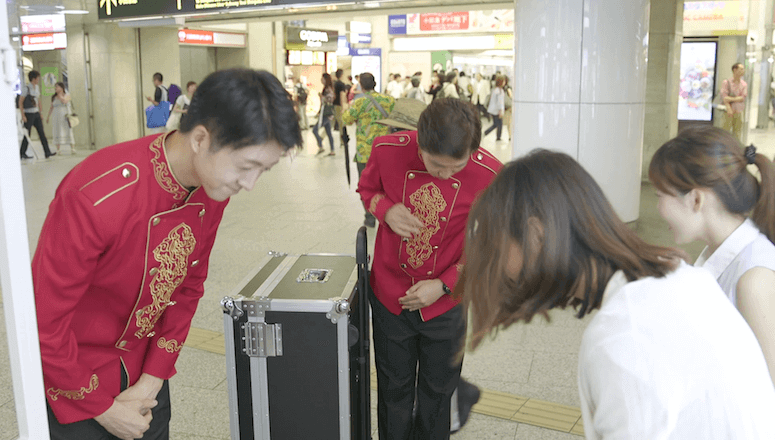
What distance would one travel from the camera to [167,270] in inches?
66.1

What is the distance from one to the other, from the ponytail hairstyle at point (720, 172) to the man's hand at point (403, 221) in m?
0.82

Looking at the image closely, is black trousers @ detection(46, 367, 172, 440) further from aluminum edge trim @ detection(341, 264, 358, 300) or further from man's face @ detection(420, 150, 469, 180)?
man's face @ detection(420, 150, 469, 180)

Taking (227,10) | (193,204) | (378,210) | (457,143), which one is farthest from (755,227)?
(227,10)

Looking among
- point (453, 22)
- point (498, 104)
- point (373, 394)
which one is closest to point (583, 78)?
point (373, 394)

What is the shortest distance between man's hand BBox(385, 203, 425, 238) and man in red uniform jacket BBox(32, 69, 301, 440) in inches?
27.0

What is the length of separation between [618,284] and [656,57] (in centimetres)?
963

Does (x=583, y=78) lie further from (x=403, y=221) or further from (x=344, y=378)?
(x=344, y=378)

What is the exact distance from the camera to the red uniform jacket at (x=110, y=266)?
1.46 meters

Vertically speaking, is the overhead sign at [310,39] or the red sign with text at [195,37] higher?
the overhead sign at [310,39]

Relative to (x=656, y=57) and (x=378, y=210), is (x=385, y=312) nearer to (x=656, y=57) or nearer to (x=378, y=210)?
(x=378, y=210)

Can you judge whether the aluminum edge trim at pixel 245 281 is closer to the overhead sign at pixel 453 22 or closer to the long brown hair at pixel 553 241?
the long brown hair at pixel 553 241

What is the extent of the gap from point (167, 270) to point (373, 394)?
2.00 meters

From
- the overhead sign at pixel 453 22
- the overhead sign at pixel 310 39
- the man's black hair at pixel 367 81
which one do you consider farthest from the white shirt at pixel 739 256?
the overhead sign at pixel 310 39

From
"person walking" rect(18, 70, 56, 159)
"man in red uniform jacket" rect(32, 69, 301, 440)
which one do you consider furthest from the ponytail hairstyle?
"person walking" rect(18, 70, 56, 159)
